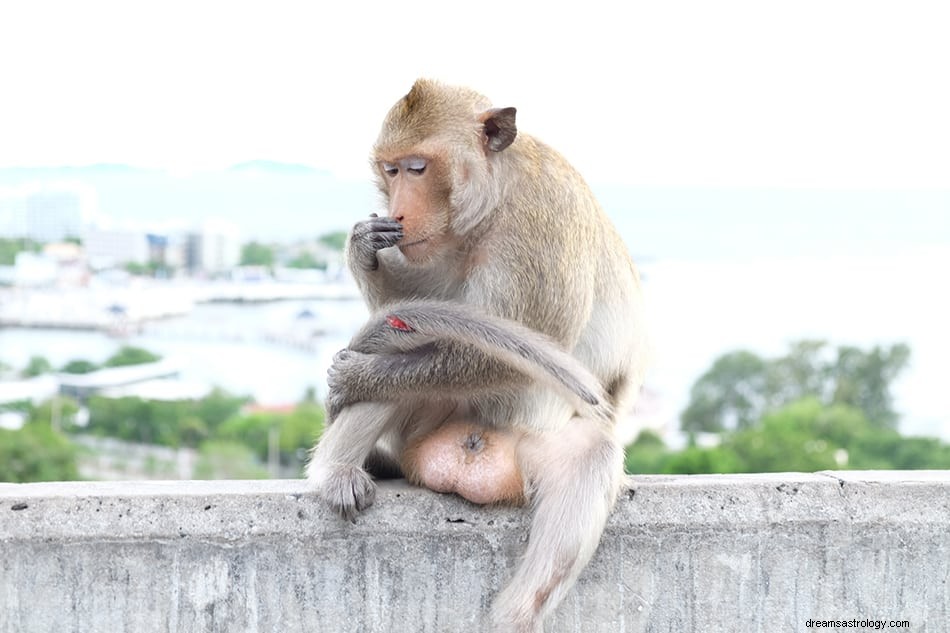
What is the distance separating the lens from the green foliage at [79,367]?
7100 centimetres

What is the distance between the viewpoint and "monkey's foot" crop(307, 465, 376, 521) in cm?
322

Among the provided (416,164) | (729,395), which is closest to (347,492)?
(416,164)

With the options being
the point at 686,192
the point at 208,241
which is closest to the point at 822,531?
the point at 208,241

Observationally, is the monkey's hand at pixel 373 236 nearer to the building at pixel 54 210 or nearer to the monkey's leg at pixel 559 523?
the monkey's leg at pixel 559 523

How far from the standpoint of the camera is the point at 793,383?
66.0m

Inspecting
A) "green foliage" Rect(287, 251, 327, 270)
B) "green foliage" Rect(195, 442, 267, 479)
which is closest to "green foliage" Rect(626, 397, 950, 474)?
"green foliage" Rect(195, 442, 267, 479)

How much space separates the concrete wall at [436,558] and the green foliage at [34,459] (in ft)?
145

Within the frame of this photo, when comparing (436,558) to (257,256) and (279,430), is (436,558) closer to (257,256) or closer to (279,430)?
(279,430)

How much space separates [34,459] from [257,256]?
3567cm

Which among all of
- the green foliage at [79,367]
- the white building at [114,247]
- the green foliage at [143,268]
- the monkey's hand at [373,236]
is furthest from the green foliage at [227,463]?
the monkey's hand at [373,236]

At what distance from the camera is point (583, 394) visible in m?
3.14

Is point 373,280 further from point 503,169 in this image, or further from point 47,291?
point 47,291

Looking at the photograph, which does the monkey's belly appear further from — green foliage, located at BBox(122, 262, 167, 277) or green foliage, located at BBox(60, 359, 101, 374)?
green foliage, located at BBox(122, 262, 167, 277)

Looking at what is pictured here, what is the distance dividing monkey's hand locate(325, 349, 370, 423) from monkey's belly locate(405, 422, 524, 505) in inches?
9.9
